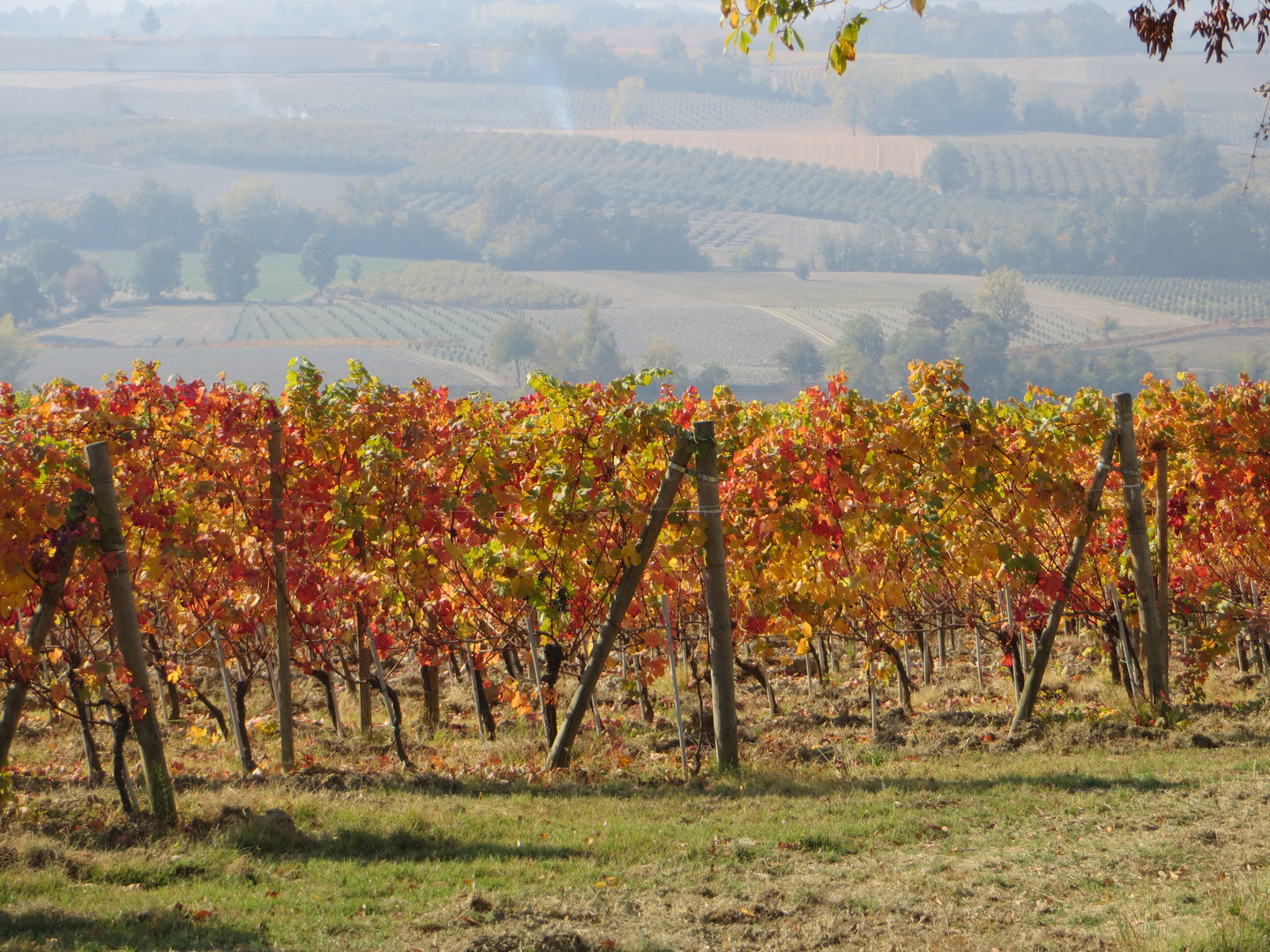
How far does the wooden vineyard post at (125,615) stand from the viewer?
220 inches

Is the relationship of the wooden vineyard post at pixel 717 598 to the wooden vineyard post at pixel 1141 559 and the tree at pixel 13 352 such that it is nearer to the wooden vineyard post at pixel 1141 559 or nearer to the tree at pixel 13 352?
the wooden vineyard post at pixel 1141 559

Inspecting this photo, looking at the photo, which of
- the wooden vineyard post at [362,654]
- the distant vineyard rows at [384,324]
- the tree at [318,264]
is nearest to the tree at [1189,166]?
the distant vineyard rows at [384,324]

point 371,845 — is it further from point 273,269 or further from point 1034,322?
point 273,269

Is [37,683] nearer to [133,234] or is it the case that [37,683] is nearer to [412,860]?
[412,860]

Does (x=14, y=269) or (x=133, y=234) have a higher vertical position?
(x=133, y=234)

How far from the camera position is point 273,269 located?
158000mm

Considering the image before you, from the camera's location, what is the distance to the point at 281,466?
754 centimetres

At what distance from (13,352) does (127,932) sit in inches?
4839

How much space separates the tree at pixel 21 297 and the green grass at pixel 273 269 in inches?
499

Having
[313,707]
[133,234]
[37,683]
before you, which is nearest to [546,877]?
[37,683]

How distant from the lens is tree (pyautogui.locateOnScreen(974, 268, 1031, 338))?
412 ft

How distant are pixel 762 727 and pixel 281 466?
4340 millimetres

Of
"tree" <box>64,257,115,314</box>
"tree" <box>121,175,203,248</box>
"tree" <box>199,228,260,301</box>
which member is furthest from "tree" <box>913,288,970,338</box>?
"tree" <box>121,175,203,248</box>

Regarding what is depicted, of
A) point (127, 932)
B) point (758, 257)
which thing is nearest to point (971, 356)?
point (758, 257)
